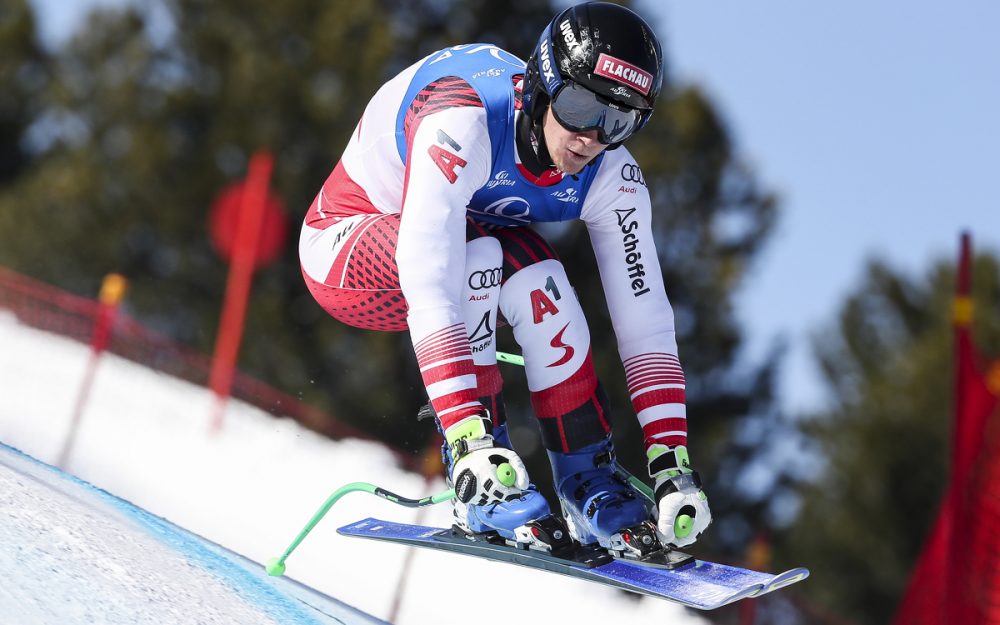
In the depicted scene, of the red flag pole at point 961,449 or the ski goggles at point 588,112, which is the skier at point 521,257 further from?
the red flag pole at point 961,449

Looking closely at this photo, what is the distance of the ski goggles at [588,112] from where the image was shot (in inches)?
161

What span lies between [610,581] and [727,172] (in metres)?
27.2

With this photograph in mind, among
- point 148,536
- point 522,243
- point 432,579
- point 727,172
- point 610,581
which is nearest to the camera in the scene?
point 610,581

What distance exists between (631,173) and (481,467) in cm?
135

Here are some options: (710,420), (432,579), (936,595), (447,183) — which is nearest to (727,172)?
(710,420)

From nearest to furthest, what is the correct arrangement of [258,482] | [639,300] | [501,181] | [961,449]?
[501,181], [639,300], [258,482], [961,449]

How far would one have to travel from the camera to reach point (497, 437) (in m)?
4.46

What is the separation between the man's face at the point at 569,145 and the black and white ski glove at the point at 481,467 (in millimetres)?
946

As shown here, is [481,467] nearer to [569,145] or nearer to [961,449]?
[569,145]

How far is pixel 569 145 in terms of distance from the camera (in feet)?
13.6

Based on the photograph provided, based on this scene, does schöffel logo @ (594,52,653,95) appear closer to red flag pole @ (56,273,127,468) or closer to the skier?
the skier

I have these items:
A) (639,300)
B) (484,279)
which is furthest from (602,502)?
(484,279)

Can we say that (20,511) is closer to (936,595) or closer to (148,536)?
(148,536)

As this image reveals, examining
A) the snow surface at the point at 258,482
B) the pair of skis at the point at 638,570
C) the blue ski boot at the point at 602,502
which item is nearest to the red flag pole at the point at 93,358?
the snow surface at the point at 258,482
